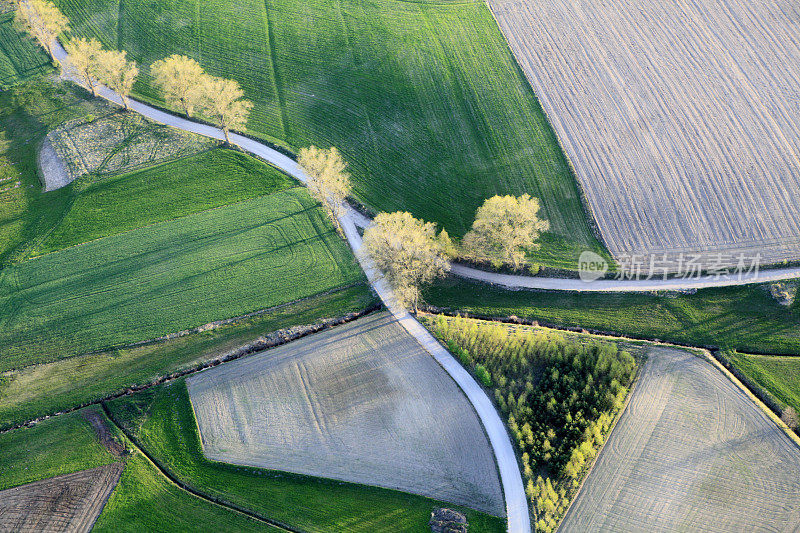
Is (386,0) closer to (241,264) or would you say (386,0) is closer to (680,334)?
(241,264)

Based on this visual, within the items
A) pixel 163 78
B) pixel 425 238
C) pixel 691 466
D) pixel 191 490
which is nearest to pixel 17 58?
pixel 163 78

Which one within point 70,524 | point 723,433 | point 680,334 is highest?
point 70,524

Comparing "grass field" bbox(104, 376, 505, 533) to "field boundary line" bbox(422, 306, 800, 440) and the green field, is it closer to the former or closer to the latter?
the green field

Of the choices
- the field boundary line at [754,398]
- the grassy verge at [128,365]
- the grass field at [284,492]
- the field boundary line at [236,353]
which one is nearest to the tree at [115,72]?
the grassy verge at [128,365]

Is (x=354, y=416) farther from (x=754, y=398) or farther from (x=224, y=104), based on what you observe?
(x=224, y=104)

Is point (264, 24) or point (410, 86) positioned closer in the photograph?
point (410, 86)

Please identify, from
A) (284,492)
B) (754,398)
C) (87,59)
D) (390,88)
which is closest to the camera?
(284,492)

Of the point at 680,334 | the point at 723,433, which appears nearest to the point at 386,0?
the point at 680,334
